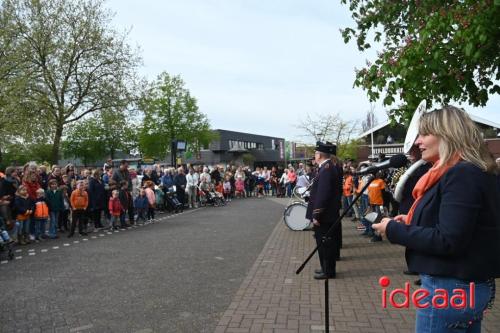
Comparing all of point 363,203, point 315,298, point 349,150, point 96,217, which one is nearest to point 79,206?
point 96,217

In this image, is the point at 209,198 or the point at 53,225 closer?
the point at 53,225

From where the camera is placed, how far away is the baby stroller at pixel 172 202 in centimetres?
1827

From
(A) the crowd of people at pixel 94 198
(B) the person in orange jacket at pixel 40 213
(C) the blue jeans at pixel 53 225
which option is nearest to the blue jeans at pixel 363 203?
(A) the crowd of people at pixel 94 198

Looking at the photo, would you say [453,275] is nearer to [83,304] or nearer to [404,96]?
[83,304]

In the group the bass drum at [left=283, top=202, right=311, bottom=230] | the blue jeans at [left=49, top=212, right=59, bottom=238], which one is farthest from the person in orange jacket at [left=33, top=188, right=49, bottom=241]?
the bass drum at [left=283, top=202, right=311, bottom=230]

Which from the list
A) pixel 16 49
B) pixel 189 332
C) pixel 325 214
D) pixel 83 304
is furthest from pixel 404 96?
pixel 16 49

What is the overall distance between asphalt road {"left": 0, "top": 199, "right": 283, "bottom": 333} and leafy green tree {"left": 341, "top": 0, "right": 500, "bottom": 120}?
13.0 feet

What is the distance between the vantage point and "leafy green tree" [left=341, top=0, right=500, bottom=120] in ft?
20.0

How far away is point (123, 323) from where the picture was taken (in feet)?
15.4

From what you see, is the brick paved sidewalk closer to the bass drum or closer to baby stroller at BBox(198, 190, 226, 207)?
the bass drum

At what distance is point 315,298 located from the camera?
5.47m

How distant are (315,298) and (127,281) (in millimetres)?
2804

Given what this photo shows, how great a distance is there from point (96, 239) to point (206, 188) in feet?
34.5

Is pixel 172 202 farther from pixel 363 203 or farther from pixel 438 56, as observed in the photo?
pixel 438 56
